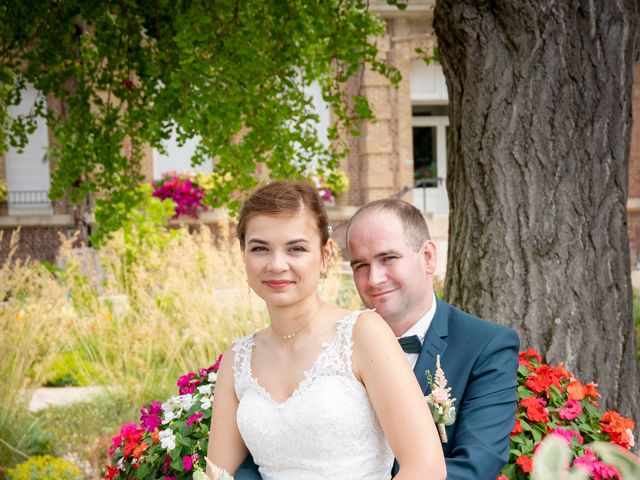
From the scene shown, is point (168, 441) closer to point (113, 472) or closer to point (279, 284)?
point (113, 472)

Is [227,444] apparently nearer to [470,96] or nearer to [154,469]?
[154,469]

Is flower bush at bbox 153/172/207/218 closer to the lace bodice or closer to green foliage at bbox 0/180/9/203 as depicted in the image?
green foliage at bbox 0/180/9/203

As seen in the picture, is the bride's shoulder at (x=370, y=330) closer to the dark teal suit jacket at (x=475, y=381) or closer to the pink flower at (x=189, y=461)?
the dark teal suit jacket at (x=475, y=381)

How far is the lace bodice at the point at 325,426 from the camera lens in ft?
6.81

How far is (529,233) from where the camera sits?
4.12m

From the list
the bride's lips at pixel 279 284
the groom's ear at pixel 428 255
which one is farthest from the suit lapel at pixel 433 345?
the bride's lips at pixel 279 284

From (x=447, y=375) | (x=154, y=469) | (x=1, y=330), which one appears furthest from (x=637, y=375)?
(x=1, y=330)

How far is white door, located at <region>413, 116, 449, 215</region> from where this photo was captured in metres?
18.3

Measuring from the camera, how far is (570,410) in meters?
3.02

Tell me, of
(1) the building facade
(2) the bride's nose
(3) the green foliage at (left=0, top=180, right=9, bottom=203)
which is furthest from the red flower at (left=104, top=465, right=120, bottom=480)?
(3) the green foliage at (left=0, top=180, right=9, bottom=203)

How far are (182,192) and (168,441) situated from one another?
44.8ft

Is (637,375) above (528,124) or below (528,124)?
below

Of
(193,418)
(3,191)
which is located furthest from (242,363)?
(3,191)

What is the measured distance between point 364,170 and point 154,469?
1443 centimetres
